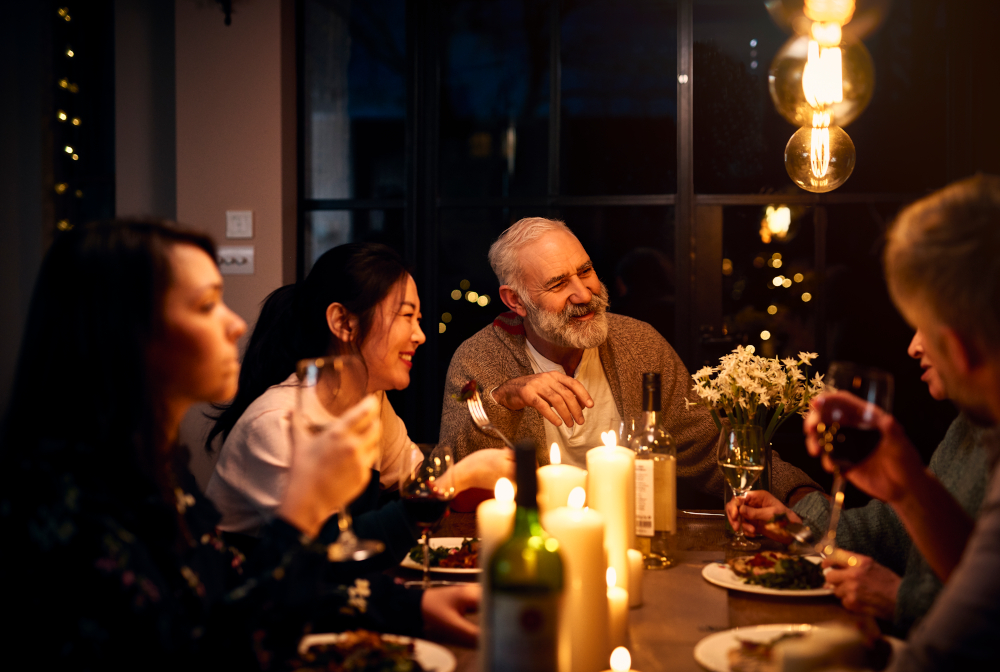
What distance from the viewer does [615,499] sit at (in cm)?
121

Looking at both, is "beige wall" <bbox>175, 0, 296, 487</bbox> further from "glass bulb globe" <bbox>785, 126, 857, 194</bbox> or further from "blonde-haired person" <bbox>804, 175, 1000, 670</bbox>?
"blonde-haired person" <bbox>804, 175, 1000, 670</bbox>

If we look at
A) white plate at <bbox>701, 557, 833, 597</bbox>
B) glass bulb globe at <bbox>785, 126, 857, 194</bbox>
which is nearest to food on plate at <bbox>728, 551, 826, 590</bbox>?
white plate at <bbox>701, 557, 833, 597</bbox>

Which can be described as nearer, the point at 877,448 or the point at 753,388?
the point at 877,448

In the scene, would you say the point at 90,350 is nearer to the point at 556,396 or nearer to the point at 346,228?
the point at 556,396

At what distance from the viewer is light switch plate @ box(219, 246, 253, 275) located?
3.20m

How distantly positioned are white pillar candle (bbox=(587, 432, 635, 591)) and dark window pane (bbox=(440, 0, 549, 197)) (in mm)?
2229

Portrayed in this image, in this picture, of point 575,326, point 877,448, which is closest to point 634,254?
point 575,326

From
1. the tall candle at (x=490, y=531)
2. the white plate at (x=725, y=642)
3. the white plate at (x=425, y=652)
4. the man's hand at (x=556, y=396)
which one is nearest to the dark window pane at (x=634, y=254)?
the man's hand at (x=556, y=396)

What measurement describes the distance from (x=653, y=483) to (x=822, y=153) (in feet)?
3.13

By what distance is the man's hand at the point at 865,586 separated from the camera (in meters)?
1.24

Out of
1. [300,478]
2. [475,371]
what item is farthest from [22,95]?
[300,478]

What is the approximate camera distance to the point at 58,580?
31.5 inches

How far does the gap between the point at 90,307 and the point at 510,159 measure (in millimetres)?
2561

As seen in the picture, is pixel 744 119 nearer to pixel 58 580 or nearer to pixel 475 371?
pixel 475 371
